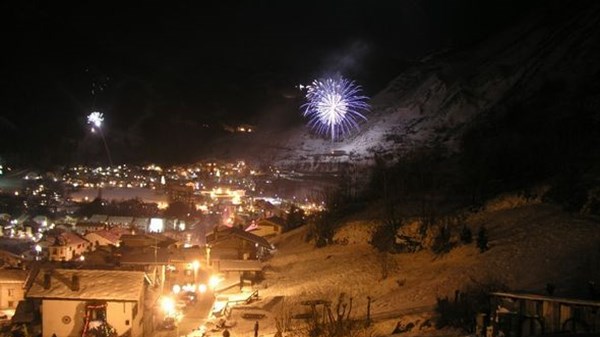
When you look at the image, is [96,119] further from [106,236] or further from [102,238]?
[102,238]

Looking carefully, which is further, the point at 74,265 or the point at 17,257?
the point at 17,257

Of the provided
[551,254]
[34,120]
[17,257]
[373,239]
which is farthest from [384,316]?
[34,120]

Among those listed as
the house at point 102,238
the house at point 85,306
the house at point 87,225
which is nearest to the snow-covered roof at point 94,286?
the house at point 85,306

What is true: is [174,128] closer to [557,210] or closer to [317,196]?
[317,196]

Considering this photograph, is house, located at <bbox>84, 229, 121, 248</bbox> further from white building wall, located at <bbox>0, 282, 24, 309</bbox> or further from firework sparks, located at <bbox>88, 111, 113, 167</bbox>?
firework sparks, located at <bbox>88, 111, 113, 167</bbox>

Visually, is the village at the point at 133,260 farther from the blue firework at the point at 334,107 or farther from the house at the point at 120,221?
the blue firework at the point at 334,107

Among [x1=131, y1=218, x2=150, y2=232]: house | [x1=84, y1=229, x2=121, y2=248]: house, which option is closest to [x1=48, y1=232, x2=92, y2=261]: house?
[x1=84, y1=229, x2=121, y2=248]: house
